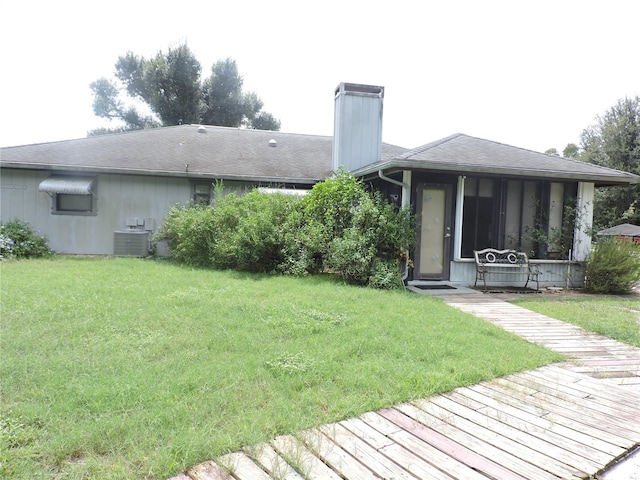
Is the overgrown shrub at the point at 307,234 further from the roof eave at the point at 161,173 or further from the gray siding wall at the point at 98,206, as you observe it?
the gray siding wall at the point at 98,206

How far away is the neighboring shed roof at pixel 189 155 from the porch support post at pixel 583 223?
19.5 feet

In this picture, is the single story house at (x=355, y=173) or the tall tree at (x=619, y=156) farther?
the tall tree at (x=619, y=156)

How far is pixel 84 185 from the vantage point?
1047 cm

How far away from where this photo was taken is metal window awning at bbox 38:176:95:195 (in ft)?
33.9

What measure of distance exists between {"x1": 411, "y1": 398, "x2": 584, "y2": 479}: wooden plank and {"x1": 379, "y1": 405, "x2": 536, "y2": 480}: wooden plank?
0.05 metres

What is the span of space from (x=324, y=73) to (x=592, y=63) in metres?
7.41

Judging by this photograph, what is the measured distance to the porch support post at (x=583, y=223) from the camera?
28.2 feet

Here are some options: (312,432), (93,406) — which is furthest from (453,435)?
(93,406)

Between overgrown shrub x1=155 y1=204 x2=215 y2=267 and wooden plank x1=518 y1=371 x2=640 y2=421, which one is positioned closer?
wooden plank x1=518 y1=371 x2=640 y2=421

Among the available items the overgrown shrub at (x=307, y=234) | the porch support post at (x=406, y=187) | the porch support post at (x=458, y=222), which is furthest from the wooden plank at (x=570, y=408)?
the porch support post at (x=458, y=222)

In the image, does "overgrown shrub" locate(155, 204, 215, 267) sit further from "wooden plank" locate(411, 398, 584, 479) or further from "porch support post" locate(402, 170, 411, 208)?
"wooden plank" locate(411, 398, 584, 479)

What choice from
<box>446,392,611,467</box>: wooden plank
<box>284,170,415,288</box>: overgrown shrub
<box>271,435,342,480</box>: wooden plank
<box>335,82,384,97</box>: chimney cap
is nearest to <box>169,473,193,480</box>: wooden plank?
<box>271,435,342,480</box>: wooden plank

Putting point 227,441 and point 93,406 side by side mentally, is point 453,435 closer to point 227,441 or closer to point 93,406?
point 227,441

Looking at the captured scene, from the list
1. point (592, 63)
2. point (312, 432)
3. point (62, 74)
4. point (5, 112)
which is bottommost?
point (312, 432)
